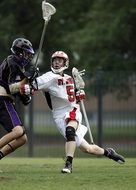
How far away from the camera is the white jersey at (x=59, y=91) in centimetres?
1177

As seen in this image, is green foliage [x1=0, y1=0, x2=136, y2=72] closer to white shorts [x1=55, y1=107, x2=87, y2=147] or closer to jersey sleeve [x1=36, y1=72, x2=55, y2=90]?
white shorts [x1=55, y1=107, x2=87, y2=147]

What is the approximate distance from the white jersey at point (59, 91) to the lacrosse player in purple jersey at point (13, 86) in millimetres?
357

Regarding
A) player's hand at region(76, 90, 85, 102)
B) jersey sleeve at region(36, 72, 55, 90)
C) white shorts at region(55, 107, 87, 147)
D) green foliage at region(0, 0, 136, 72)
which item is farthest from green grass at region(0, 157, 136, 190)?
green foliage at region(0, 0, 136, 72)

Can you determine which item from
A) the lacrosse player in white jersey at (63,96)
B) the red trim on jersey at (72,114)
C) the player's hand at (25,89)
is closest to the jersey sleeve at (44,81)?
the lacrosse player in white jersey at (63,96)

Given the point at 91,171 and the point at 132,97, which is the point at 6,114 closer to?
the point at 91,171

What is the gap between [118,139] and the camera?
23.6m

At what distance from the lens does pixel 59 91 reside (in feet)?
39.1

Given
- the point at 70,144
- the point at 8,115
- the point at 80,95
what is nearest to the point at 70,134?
the point at 70,144

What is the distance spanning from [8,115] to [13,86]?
481 millimetres

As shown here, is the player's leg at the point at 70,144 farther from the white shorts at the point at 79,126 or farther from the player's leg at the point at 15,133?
the player's leg at the point at 15,133

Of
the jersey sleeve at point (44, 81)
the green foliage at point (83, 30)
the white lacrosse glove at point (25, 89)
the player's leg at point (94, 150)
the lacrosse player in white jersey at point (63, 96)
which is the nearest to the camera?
the white lacrosse glove at point (25, 89)

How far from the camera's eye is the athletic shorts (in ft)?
37.8

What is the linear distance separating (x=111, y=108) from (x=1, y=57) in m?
8.06

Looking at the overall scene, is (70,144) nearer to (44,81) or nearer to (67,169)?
(67,169)
